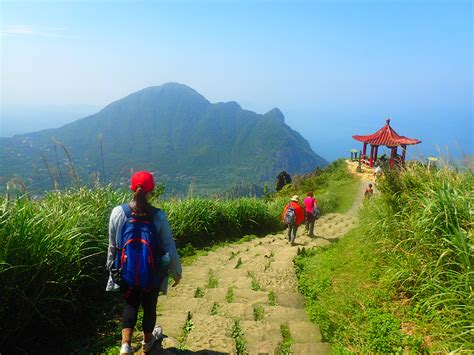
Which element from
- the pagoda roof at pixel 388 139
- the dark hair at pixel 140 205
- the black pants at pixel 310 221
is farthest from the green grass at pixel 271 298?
the pagoda roof at pixel 388 139

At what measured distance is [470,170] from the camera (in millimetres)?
5102

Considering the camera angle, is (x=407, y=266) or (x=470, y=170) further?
(x=470, y=170)

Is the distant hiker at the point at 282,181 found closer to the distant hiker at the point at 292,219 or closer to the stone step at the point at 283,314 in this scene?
the distant hiker at the point at 292,219

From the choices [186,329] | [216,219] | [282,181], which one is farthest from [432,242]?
[282,181]

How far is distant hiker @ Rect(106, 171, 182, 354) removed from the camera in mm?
2848

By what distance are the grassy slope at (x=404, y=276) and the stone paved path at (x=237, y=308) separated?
A: 0.85 feet

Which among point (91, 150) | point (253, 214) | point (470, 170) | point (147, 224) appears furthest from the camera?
point (91, 150)

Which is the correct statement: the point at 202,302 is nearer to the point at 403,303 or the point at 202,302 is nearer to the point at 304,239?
the point at 403,303

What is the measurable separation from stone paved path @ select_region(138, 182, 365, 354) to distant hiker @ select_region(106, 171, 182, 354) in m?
0.42

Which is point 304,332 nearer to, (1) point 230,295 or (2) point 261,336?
(2) point 261,336

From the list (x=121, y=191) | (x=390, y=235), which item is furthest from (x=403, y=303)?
(x=121, y=191)

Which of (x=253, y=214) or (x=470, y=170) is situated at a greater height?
(x=470, y=170)

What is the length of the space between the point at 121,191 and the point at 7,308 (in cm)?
361

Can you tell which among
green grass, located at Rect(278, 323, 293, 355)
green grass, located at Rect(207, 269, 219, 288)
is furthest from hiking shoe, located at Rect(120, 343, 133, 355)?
green grass, located at Rect(207, 269, 219, 288)
